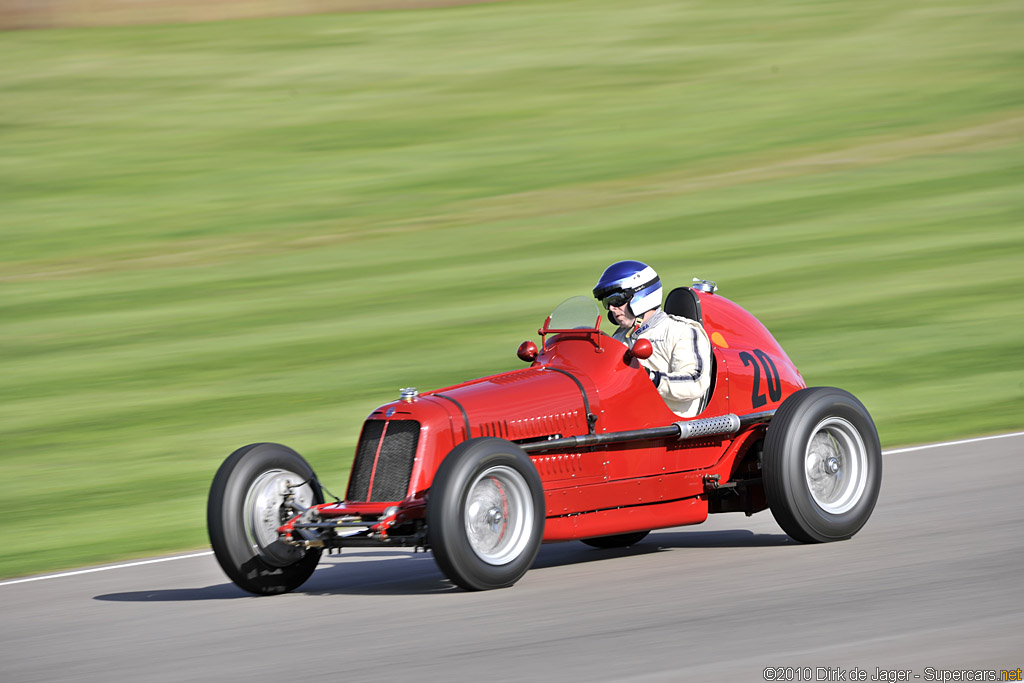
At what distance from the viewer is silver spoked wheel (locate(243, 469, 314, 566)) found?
7.69 meters

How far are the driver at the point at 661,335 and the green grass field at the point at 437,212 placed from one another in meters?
3.39

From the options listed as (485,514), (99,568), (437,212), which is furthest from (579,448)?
(437,212)

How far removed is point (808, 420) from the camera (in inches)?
326

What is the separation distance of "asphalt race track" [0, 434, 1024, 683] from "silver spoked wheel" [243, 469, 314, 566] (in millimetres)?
252

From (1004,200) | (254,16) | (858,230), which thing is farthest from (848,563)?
(254,16)

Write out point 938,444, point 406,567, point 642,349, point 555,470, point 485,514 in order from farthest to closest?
point 938,444
point 406,567
point 642,349
point 555,470
point 485,514

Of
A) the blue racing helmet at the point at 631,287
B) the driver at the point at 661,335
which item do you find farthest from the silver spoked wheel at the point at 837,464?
the blue racing helmet at the point at 631,287

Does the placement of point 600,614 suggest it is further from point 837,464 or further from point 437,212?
point 437,212

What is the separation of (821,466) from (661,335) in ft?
3.90

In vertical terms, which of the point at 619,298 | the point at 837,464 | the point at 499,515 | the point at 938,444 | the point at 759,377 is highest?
the point at 619,298

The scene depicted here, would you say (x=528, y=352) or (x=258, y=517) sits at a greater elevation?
(x=528, y=352)

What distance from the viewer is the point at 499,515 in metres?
7.35

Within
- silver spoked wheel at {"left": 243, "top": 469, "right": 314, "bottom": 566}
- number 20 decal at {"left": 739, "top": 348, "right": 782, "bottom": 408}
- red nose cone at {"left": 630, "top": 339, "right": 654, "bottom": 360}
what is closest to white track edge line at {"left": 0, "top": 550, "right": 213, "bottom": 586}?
silver spoked wheel at {"left": 243, "top": 469, "right": 314, "bottom": 566}

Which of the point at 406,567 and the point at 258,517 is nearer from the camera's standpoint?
the point at 258,517
